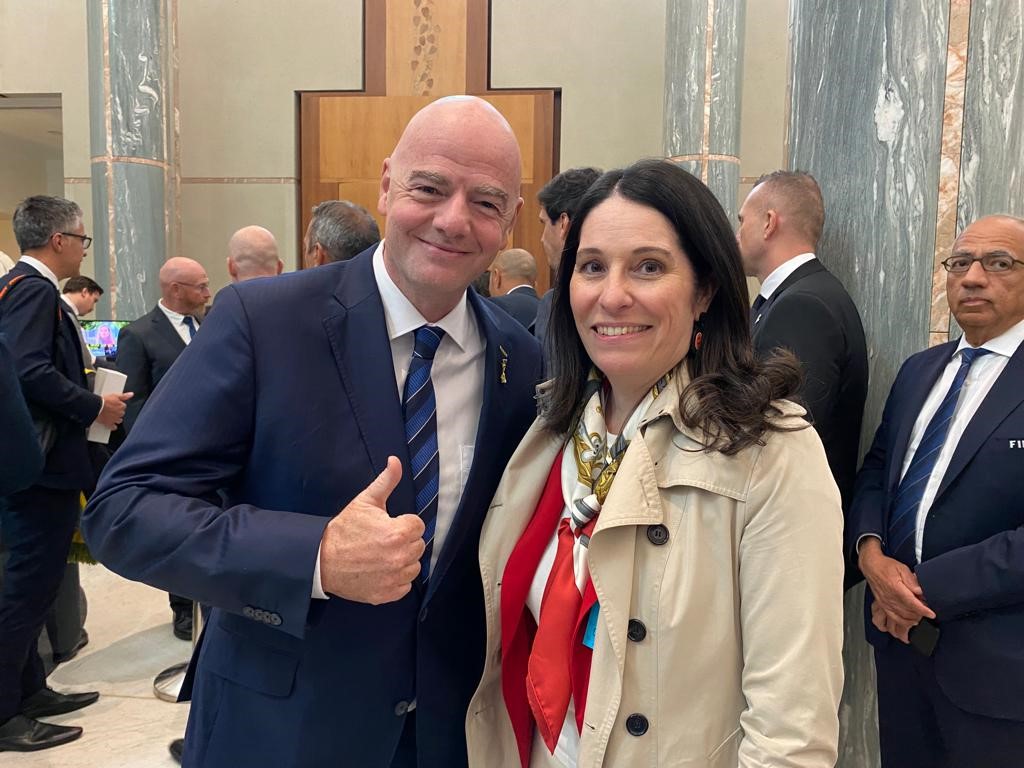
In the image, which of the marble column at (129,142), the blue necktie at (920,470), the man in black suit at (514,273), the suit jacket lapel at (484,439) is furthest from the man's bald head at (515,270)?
the marble column at (129,142)

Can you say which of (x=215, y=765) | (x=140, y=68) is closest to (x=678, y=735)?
(x=215, y=765)

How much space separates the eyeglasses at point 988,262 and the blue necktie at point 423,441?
163 cm

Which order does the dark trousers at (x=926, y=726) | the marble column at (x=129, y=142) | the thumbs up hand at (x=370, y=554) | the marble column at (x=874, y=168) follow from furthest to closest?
the marble column at (x=129, y=142) → the marble column at (x=874, y=168) → the dark trousers at (x=926, y=726) → the thumbs up hand at (x=370, y=554)

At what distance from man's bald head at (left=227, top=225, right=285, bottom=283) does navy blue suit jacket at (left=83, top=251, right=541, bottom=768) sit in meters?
2.91

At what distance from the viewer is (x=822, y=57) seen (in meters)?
2.85

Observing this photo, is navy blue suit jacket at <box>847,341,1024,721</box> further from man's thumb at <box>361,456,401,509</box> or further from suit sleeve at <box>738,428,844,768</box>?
man's thumb at <box>361,456,401,509</box>

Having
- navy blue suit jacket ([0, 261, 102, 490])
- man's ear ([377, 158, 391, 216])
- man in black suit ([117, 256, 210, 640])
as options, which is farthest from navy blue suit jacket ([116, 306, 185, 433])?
man's ear ([377, 158, 391, 216])

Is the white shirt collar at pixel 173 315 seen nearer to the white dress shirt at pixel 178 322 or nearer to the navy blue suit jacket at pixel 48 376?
the white dress shirt at pixel 178 322

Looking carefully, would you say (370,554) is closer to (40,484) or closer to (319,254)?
(319,254)

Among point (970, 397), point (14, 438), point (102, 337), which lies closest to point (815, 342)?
point (970, 397)

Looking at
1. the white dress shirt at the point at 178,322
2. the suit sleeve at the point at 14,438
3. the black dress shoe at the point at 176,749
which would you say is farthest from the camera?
the white dress shirt at the point at 178,322

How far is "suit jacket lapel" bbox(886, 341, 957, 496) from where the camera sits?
7.75ft

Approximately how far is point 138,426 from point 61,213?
2949 millimetres

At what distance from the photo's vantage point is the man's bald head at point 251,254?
4320 mm
